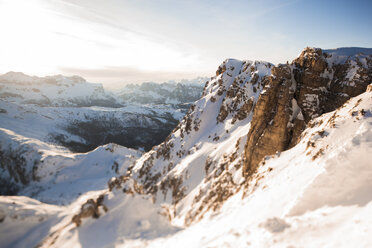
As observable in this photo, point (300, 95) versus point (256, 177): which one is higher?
point (300, 95)

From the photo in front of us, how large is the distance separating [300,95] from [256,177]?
18.2 meters

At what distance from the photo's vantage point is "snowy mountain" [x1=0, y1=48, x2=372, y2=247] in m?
10.6

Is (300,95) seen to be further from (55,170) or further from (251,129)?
(55,170)

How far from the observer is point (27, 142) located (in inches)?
5443

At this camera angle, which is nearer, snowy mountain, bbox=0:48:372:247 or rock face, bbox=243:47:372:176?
snowy mountain, bbox=0:48:372:247

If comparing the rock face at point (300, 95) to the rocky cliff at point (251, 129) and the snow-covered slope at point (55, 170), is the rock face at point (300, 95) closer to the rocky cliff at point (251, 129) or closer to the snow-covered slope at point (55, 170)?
the rocky cliff at point (251, 129)

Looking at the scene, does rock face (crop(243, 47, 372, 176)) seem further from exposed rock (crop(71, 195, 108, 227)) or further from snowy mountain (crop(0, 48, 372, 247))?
exposed rock (crop(71, 195, 108, 227))

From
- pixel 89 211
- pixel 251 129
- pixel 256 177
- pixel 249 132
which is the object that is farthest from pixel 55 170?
pixel 256 177

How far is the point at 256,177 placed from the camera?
2267cm

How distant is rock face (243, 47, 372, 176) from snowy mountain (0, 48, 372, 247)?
170 millimetres

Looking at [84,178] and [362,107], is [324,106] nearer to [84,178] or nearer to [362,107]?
[362,107]

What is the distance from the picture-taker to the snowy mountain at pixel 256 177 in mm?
10648

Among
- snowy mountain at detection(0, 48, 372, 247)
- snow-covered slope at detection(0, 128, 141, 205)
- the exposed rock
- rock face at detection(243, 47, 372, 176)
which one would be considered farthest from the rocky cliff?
snow-covered slope at detection(0, 128, 141, 205)

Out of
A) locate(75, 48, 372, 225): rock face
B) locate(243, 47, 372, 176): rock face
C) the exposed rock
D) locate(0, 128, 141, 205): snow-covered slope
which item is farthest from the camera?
locate(0, 128, 141, 205): snow-covered slope
